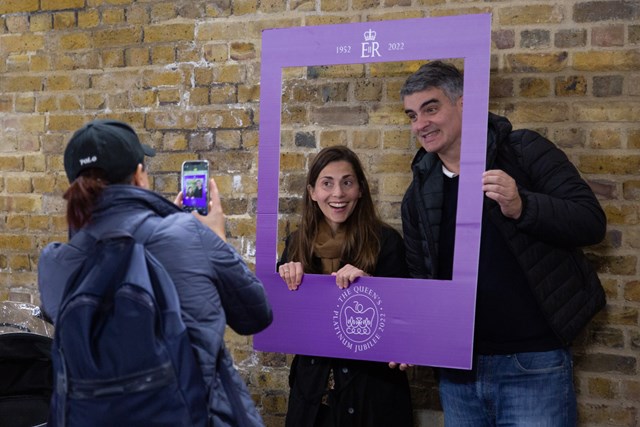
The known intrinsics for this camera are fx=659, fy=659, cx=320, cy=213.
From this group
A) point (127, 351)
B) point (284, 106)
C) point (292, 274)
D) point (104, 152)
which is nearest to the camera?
point (127, 351)

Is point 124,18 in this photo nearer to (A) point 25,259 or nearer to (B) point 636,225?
(A) point 25,259

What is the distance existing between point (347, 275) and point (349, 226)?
167mm

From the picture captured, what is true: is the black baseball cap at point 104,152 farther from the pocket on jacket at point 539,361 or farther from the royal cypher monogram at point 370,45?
the pocket on jacket at point 539,361

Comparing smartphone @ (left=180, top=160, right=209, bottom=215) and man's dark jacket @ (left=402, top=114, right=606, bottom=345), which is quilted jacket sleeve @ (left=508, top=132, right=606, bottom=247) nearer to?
man's dark jacket @ (left=402, top=114, right=606, bottom=345)

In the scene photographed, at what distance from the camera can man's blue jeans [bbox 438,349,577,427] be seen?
1.90 metres

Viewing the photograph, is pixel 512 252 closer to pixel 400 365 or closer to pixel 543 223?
pixel 543 223

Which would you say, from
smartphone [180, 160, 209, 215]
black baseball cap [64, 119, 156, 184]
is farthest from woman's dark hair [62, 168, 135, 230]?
smartphone [180, 160, 209, 215]

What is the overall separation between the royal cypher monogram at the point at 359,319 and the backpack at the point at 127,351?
728 mm

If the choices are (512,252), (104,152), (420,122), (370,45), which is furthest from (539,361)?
(104,152)

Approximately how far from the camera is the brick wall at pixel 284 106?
2.15m

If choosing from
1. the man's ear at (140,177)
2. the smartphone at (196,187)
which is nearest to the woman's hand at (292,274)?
the smartphone at (196,187)

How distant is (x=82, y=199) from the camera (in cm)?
143

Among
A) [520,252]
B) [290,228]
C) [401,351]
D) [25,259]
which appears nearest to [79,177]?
[290,228]

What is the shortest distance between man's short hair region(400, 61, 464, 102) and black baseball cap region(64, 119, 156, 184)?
909 millimetres
